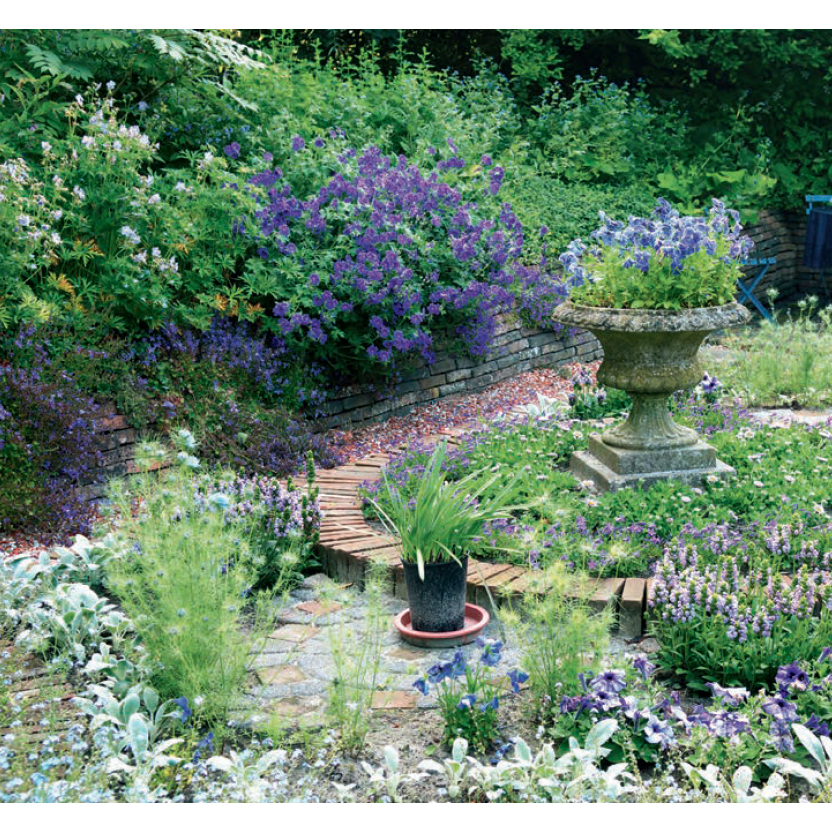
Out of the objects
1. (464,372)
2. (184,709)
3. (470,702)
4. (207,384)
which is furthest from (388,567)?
(464,372)

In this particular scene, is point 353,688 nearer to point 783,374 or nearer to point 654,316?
point 654,316

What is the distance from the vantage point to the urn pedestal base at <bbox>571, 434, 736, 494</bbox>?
5238 mm

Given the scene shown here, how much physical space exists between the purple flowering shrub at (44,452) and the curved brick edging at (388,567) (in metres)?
1.26

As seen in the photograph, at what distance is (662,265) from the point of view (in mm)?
5109

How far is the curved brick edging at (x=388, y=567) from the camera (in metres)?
3.99

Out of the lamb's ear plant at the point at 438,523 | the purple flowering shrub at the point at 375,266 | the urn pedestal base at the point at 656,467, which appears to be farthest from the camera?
the purple flowering shrub at the point at 375,266

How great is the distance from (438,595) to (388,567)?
1.59ft

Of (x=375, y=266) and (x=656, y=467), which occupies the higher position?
(x=375, y=266)

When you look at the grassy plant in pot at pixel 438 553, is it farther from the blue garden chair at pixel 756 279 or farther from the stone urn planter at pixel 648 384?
the blue garden chair at pixel 756 279

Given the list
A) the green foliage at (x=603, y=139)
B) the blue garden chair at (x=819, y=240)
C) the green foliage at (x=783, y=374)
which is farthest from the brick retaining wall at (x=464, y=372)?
the blue garden chair at (x=819, y=240)

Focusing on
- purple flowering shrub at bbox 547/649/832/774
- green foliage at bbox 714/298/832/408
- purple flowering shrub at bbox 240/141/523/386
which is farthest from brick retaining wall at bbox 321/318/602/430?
purple flowering shrub at bbox 547/649/832/774

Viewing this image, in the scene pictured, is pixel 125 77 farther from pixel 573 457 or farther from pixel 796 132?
pixel 796 132

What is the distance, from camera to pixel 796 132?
504 inches

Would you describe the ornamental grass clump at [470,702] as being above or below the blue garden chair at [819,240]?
below
